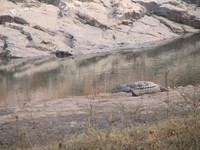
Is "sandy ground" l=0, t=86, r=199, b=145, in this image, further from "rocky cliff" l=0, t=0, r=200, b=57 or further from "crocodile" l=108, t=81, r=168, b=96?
"rocky cliff" l=0, t=0, r=200, b=57

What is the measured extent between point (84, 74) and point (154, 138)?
50.4 ft

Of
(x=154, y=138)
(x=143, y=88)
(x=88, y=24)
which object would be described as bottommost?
(x=143, y=88)

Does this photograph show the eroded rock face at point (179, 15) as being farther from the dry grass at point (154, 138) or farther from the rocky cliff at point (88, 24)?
the dry grass at point (154, 138)

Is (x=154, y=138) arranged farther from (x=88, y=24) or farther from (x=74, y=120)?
(x=88, y=24)

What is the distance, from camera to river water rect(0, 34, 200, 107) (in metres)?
15.3

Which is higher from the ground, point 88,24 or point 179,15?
point 179,15

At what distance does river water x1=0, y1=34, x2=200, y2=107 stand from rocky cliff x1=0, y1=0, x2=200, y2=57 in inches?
215

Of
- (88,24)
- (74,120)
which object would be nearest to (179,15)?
(88,24)

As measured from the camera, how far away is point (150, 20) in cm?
4128

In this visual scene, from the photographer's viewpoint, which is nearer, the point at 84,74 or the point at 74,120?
the point at 74,120

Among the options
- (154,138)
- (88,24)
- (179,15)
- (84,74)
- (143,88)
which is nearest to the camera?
(154,138)

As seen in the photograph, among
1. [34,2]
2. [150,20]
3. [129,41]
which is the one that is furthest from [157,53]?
[34,2]

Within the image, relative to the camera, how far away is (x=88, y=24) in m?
37.3

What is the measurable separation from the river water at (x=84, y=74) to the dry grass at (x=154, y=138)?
765 cm
